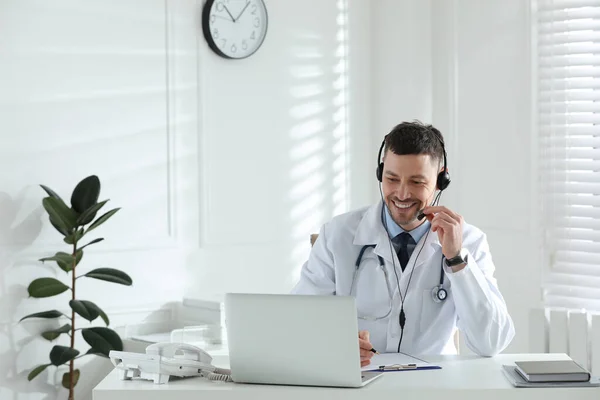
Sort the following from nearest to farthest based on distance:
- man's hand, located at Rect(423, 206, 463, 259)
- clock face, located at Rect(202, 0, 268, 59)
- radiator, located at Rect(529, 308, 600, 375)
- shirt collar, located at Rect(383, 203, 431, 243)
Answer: man's hand, located at Rect(423, 206, 463, 259) < shirt collar, located at Rect(383, 203, 431, 243) < radiator, located at Rect(529, 308, 600, 375) < clock face, located at Rect(202, 0, 268, 59)

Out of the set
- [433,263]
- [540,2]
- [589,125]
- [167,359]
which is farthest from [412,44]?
[167,359]

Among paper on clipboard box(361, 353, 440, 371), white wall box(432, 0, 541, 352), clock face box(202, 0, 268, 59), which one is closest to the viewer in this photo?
paper on clipboard box(361, 353, 440, 371)

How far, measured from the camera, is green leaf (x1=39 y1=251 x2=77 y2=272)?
3.67 metres

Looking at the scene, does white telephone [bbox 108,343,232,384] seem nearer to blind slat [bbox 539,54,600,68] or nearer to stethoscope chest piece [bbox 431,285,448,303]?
stethoscope chest piece [bbox 431,285,448,303]

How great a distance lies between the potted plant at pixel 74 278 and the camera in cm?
367

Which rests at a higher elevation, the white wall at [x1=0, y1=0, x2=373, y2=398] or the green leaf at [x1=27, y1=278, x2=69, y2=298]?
the white wall at [x1=0, y1=0, x2=373, y2=398]

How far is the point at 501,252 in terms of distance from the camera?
15.1ft

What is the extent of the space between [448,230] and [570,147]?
201cm

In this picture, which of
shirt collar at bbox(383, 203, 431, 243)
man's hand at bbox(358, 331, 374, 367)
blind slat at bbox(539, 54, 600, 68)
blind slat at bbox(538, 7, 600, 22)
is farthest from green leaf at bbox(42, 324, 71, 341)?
blind slat at bbox(538, 7, 600, 22)

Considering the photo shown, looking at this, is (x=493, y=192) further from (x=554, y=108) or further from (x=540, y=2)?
(x=540, y=2)

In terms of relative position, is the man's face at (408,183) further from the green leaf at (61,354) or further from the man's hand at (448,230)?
the green leaf at (61,354)

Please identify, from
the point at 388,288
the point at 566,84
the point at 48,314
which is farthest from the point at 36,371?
the point at 566,84

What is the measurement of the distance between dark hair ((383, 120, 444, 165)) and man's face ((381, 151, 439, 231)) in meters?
0.02

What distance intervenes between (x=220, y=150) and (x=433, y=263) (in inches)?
73.1
